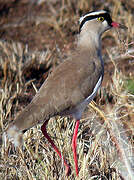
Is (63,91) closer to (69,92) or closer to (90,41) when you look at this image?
(69,92)

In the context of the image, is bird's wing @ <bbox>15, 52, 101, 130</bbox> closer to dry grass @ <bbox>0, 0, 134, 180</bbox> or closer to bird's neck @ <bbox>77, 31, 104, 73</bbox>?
bird's neck @ <bbox>77, 31, 104, 73</bbox>

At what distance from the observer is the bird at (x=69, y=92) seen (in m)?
3.40

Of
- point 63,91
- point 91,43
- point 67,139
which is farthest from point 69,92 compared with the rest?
point 91,43

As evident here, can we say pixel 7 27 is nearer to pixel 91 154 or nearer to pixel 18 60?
pixel 18 60

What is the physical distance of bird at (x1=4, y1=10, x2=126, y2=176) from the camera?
11.2 ft

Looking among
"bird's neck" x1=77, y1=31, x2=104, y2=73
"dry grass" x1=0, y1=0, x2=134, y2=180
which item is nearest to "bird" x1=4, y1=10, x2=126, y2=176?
"bird's neck" x1=77, y1=31, x2=104, y2=73

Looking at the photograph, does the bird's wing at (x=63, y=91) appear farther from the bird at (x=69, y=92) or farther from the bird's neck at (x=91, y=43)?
the bird's neck at (x=91, y=43)

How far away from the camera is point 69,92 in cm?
368

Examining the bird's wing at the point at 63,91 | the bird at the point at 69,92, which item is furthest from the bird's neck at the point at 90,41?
the bird's wing at the point at 63,91

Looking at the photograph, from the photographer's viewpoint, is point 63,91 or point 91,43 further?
point 91,43

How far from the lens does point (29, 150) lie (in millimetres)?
3758

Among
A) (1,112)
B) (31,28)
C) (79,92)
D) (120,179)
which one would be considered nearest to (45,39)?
(31,28)

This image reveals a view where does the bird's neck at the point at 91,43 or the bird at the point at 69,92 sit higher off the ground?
the bird's neck at the point at 91,43

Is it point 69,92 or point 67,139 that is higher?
point 69,92
